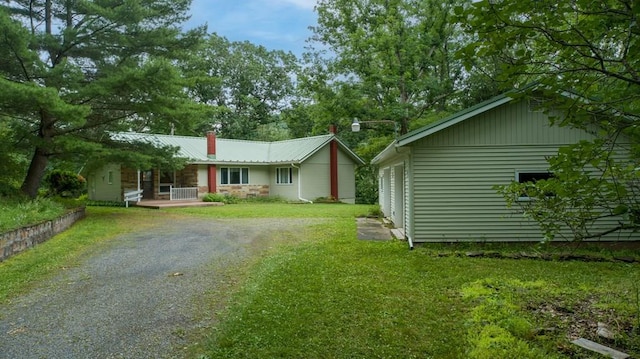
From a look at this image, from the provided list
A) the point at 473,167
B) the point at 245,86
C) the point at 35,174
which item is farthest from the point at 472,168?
the point at 245,86

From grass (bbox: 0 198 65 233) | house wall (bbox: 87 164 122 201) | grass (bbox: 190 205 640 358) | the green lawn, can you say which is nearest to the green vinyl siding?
the green lawn

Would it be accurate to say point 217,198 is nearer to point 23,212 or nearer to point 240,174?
point 240,174

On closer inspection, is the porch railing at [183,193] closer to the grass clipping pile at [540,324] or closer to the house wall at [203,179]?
the house wall at [203,179]

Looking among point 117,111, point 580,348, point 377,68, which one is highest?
point 377,68

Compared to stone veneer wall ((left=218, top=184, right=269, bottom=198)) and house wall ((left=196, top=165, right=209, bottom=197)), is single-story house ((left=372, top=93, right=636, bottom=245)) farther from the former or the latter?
stone veneer wall ((left=218, top=184, right=269, bottom=198))

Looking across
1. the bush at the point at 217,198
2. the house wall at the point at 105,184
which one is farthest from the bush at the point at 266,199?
the house wall at the point at 105,184

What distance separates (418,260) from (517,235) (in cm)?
282

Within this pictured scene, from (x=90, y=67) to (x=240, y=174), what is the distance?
1117 cm

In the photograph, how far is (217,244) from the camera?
363 inches

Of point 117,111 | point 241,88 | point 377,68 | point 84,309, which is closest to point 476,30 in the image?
point 84,309

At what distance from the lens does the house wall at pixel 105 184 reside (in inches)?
874

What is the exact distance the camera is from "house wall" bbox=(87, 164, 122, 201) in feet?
72.8

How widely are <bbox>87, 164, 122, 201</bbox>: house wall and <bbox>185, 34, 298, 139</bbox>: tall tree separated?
13.0 metres

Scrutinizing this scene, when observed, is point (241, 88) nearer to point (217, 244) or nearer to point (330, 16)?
point (330, 16)
